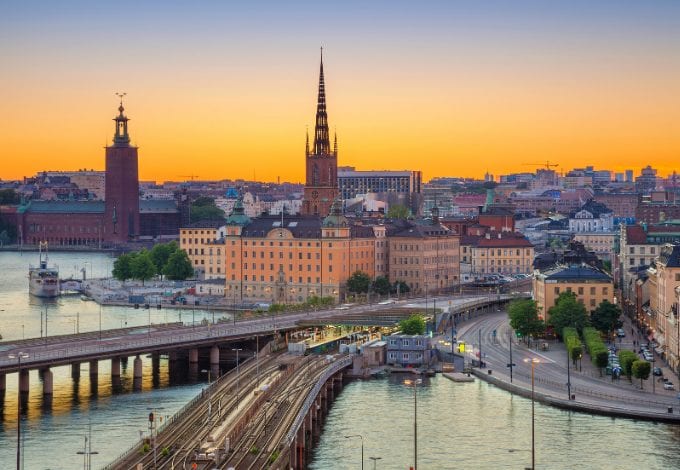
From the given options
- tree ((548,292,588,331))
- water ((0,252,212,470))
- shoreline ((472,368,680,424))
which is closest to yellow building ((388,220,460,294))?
water ((0,252,212,470))

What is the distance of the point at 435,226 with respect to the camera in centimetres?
9544

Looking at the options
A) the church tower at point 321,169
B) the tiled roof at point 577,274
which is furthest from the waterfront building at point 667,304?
the church tower at point 321,169

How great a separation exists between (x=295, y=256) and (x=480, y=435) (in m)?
42.4

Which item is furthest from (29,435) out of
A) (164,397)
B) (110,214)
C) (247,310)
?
(110,214)

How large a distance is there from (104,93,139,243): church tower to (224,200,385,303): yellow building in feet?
232

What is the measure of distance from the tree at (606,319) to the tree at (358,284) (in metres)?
22.0

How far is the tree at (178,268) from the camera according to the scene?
103 metres

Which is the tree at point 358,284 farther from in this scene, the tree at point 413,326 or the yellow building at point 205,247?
the tree at point 413,326

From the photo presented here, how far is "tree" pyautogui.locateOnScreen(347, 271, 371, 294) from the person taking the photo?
281 ft

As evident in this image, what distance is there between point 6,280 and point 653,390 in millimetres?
71630

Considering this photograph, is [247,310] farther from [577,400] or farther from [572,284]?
[577,400]

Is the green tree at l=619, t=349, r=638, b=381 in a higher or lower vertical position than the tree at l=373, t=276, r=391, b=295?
lower

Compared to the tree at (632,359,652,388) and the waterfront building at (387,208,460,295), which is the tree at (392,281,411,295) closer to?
the waterfront building at (387,208,460,295)

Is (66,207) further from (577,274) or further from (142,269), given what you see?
(577,274)
